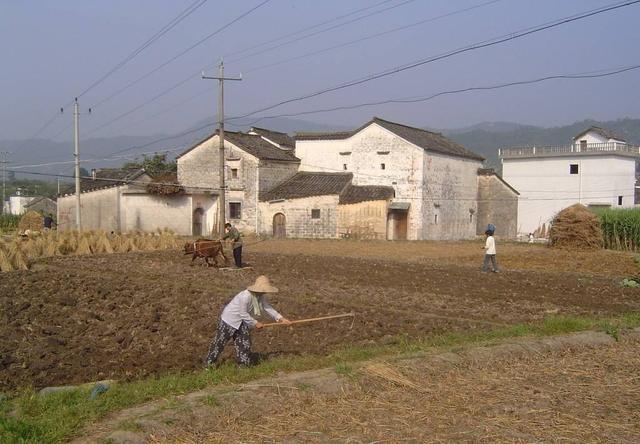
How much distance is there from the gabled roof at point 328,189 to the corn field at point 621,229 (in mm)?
11578

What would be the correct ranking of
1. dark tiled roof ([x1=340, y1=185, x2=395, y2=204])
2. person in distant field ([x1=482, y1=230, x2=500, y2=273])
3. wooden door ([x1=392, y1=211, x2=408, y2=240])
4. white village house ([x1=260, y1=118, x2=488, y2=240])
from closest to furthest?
person in distant field ([x1=482, y1=230, x2=500, y2=273]) → dark tiled roof ([x1=340, y1=185, x2=395, y2=204]) → white village house ([x1=260, y1=118, x2=488, y2=240]) → wooden door ([x1=392, y1=211, x2=408, y2=240])

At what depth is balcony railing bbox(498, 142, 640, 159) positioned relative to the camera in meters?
48.7

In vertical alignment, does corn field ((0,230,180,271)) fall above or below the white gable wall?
below

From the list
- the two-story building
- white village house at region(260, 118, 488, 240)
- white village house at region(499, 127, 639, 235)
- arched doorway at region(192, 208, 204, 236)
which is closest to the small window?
white village house at region(260, 118, 488, 240)

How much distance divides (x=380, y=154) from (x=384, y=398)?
34.5 m

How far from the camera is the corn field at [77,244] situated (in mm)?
23952

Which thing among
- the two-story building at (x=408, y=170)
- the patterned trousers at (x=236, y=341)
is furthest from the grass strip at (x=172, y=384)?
the two-story building at (x=408, y=170)

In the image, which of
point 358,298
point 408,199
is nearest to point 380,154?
point 408,199

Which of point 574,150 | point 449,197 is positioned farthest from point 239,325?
point 574,150

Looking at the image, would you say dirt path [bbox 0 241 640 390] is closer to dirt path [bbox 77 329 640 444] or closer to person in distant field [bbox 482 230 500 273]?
person in distant field [bbox 482 230 500 273]

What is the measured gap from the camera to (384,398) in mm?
6184

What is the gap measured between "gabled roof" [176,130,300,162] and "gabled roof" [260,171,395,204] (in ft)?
5.62

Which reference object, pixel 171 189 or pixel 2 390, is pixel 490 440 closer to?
pixel 2 390

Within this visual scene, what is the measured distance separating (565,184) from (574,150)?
261 centimetres
